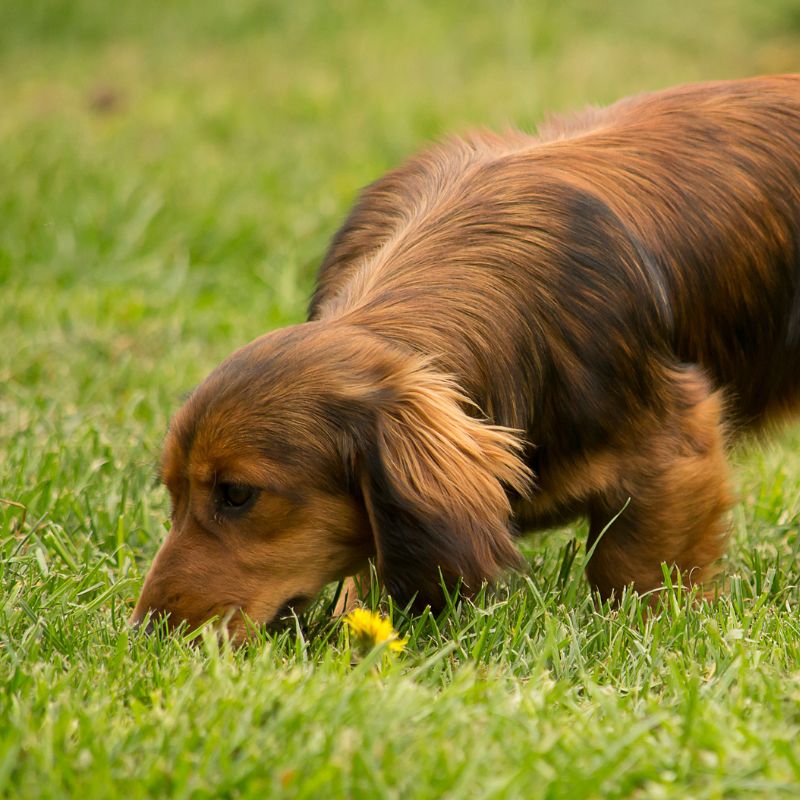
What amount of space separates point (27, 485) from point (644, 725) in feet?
7.85

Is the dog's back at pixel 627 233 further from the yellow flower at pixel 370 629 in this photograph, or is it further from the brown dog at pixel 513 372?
the yellow flower at pixel 370 629

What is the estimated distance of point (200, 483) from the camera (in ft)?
10.3

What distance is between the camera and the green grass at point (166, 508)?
92.0 inches

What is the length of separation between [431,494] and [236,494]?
1.53 ft

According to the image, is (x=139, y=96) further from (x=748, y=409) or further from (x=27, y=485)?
(x=748, y=409)

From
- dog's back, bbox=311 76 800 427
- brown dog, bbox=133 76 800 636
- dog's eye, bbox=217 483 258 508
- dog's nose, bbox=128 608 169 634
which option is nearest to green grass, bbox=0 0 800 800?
dog's nose, bbox=128 608 169 634

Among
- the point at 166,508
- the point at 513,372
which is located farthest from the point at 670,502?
the point at 166,508

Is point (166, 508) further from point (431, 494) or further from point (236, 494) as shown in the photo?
point (431, 494)

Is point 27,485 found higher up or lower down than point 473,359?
lower down

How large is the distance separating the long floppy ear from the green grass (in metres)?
0.13

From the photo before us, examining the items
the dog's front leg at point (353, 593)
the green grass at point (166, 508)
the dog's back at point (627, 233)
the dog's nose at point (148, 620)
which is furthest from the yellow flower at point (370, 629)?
the dog's back at point (627, 233)

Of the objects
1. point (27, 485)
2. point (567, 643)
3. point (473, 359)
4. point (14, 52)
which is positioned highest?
point (14, 52)

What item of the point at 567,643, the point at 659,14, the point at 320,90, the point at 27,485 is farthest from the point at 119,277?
the point at 659,14

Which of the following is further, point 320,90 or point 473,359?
Result: point 320,90
